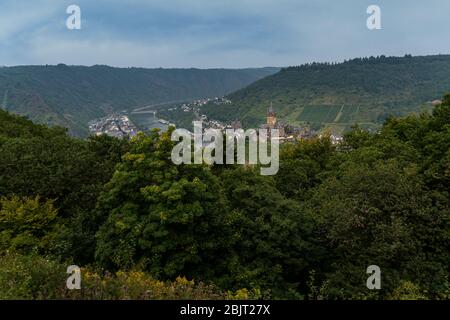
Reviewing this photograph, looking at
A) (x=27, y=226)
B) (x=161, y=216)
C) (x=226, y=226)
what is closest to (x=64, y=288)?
(x=161, y=216)

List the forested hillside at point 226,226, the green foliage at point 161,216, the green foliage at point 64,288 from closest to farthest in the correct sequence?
the green foliage at point 64,288 < the green foliage at point 161,216 < the forested hillside at point 226,226

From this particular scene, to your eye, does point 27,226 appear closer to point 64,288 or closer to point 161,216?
point 161,216

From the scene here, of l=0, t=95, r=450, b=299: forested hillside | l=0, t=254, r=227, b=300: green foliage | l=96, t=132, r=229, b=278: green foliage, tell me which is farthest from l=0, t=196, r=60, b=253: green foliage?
l=0, t=254, r=227, b=300: green foliage

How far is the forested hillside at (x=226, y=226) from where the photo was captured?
14.8 m

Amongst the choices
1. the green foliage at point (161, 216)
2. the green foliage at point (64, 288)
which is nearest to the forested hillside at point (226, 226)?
the green foliage at point (161, 216)

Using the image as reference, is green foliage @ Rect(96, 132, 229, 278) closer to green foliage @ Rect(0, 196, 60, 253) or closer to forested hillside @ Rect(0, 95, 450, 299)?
forested hillside @ Rect(0, 95, 450, 299)

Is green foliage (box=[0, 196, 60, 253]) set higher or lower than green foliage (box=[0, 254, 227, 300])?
lower

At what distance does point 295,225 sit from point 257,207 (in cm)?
229

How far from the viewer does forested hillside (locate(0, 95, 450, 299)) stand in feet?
48.4

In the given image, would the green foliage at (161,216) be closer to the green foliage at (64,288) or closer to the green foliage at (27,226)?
the green foliage at (27,226)

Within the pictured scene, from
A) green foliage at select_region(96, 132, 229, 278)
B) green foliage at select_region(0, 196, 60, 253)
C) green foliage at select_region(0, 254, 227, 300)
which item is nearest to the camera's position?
green foliage at select_region(0, 254, 227, 300)

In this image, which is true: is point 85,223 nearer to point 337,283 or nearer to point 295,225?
point 295,225
